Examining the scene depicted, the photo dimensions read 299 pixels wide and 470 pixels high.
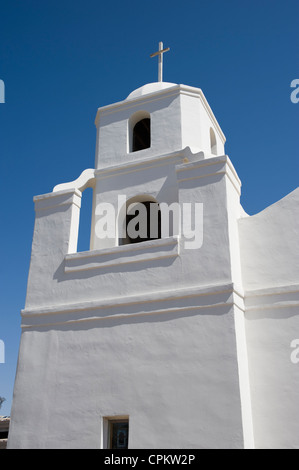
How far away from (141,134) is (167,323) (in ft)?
17.9

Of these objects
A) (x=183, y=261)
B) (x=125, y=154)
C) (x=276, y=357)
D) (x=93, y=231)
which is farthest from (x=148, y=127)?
(x=276, y=357)

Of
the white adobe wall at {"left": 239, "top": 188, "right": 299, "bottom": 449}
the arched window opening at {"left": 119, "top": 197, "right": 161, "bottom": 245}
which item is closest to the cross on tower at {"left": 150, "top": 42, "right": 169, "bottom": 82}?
the arched window opening at {"left": 119, "top": 197, "right": 161, "bottom": 245}

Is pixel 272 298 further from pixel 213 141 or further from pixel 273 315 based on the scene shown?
pixel 213 141

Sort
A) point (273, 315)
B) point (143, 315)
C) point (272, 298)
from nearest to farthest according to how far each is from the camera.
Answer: point (273, 315) → point (272, 298) → point (143, 315)

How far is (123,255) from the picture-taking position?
335 inches

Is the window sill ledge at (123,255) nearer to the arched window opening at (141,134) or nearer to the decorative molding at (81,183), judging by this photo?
the decorative molding at (81,183)

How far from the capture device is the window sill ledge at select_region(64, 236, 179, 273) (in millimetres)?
8156

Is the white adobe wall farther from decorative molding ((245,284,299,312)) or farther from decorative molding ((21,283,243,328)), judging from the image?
decorative molding ((21,283,243,328))

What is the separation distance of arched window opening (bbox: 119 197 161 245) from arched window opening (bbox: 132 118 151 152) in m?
1.74

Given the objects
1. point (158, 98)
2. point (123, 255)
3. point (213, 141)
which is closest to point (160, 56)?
point (158, 98)

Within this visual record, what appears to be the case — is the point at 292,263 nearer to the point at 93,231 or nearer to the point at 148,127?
the point at 93,231

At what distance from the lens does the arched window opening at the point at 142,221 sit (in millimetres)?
9828

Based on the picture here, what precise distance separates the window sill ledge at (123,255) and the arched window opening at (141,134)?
3348mm

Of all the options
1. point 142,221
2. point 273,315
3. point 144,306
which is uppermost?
point 142,221
